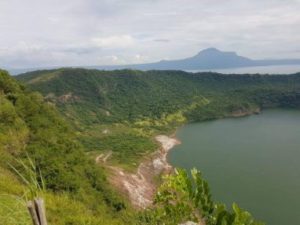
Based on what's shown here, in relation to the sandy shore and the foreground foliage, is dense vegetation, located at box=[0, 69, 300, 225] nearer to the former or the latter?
the foreground foliage

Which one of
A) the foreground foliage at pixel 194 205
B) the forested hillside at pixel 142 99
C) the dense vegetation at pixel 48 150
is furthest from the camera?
the forested hillside at pixel 142 99

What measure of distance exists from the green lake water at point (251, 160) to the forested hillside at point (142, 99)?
6.08 metres

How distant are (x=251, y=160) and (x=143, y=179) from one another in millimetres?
14503

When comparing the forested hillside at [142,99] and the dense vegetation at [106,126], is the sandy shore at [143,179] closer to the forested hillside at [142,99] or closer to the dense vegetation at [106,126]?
the dense vegetation at [106,126]

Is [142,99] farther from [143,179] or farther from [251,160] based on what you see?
[143,179]

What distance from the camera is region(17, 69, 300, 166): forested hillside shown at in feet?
213

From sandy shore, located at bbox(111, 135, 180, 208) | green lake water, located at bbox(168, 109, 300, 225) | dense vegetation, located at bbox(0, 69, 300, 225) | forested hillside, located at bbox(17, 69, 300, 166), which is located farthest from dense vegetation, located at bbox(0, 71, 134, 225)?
forested hillside, located at bbox(17, 69, 300, 166)

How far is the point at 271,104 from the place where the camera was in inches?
3784

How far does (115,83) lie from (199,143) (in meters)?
41.1

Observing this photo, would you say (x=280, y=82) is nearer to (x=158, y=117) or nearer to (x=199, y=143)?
(x=158, y=117)

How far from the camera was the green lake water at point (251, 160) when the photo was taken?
32.3m

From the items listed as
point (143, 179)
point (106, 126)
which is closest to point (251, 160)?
point (143, 179)

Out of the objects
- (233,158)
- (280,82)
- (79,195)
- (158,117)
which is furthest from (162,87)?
(79,195)

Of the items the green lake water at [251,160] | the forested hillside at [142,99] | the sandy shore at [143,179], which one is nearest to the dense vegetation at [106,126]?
the forested hillside at [142,99]
